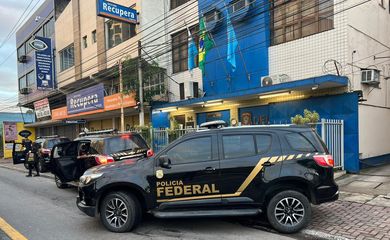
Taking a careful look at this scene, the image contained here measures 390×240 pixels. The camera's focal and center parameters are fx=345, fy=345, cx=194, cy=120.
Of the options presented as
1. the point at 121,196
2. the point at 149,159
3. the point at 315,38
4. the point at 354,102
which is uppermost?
the point at 315,38

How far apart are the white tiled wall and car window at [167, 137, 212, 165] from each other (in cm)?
712

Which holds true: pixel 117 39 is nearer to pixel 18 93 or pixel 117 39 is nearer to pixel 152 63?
pixel 152 63

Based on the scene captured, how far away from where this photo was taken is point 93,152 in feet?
30.9

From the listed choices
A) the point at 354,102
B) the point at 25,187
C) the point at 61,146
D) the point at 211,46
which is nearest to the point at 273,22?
the point at 211,46

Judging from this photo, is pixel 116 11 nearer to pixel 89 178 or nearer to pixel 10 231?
pixel 89 178

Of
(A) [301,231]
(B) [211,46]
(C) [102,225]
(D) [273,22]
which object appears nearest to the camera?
(A) [301,231]

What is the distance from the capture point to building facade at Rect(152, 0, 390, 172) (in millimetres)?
11141

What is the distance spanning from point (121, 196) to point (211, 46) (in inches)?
442

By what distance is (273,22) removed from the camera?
13.6 meters

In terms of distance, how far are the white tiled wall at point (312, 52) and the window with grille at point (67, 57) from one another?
20.2 m

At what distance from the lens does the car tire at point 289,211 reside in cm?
576

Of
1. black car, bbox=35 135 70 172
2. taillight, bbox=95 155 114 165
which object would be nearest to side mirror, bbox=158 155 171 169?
taillight, bbox=95 155 114 165

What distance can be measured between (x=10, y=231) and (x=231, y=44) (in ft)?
37.4

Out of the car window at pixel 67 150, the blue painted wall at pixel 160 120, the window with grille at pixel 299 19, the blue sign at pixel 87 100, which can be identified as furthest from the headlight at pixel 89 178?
the blue sign at pixel 87 100
